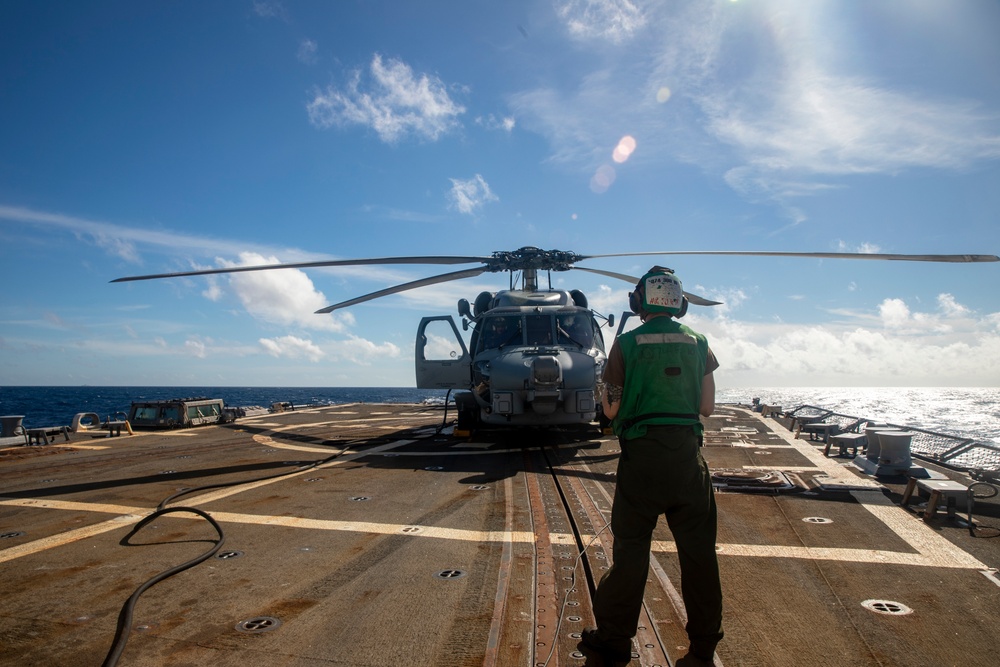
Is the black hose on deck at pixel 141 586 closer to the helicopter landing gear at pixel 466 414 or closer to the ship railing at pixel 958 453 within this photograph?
the helicopter landing gear at pixel 466 414

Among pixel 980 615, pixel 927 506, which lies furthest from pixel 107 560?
pixel 927 506

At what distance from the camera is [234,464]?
30.4 ft

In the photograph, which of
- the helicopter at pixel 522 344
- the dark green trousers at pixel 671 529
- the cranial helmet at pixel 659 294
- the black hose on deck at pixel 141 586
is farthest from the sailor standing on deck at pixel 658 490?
the helicopter at pixel 522 344

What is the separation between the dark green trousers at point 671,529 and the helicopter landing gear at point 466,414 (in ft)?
32.1

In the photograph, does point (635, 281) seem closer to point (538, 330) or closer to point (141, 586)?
point (538, 330)

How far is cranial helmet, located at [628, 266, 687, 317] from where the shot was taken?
3141 mm

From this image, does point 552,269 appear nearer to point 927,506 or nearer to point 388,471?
point 388,471

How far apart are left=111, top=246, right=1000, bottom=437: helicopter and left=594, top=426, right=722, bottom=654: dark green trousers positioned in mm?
6310

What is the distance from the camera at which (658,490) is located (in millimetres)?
2781

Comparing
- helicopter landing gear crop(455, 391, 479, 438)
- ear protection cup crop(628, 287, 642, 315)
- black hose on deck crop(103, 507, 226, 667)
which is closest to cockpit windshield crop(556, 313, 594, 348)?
helicopter landing gear crop(455, 391, 479, 438)

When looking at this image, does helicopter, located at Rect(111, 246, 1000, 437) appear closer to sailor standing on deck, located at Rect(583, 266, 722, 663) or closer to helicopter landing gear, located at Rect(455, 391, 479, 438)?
helicopter landing gear, located at Rect(455, 391, 479, 438)

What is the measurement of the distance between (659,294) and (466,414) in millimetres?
10074

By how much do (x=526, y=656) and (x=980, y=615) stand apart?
2776 millimetres

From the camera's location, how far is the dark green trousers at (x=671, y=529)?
2.76 meters
